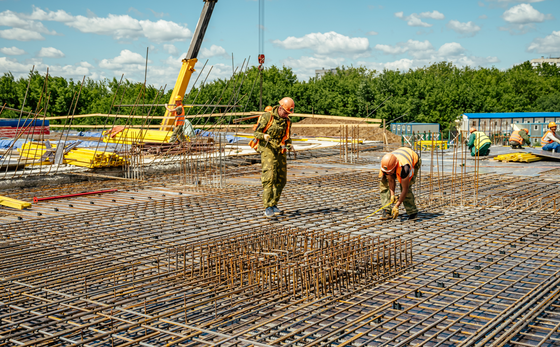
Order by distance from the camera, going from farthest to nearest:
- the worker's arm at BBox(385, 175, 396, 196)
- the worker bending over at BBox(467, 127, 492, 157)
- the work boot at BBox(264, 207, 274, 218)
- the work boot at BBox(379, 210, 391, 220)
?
the worker bending over at BBox(467, 127, 492, 157) → the work boot at BBox(264, 207, 274, 218) → the work boot at BBox(379, 210, 391, 220) → the worker's arm at BBox(385, 175, 396, 196)

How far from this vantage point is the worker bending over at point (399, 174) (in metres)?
6.32

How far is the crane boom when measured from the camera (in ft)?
49.9

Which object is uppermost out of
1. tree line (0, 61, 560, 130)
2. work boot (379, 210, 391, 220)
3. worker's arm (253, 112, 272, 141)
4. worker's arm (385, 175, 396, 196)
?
tree line (0, 61, 560, 130)

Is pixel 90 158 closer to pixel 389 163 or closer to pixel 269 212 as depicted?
pixel 269 212

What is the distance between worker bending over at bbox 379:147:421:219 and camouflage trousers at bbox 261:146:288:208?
4.78ft

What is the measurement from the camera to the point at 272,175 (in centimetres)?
709

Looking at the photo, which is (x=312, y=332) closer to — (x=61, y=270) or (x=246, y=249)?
(x=246, y=249)

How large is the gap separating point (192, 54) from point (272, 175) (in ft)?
32.6

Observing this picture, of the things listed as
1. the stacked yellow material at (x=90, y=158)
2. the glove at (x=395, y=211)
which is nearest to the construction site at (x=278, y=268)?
the glove at (x=395, y=211)

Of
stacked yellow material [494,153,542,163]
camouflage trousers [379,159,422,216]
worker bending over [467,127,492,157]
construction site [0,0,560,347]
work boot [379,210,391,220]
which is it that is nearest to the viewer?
construction site [0,0,560,347]

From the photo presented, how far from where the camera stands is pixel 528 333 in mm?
3406

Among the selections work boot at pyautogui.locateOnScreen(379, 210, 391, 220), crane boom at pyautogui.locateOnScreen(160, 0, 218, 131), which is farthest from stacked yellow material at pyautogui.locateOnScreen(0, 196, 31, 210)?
crane boom at pyautogui.locateOnScreen(160, 0, 218, 131)

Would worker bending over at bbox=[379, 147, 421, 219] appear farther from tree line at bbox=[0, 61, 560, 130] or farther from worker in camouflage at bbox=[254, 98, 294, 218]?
tree line at bbox=[0, 61, 560, 130]

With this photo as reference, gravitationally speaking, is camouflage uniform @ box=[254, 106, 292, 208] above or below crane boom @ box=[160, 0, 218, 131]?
below
